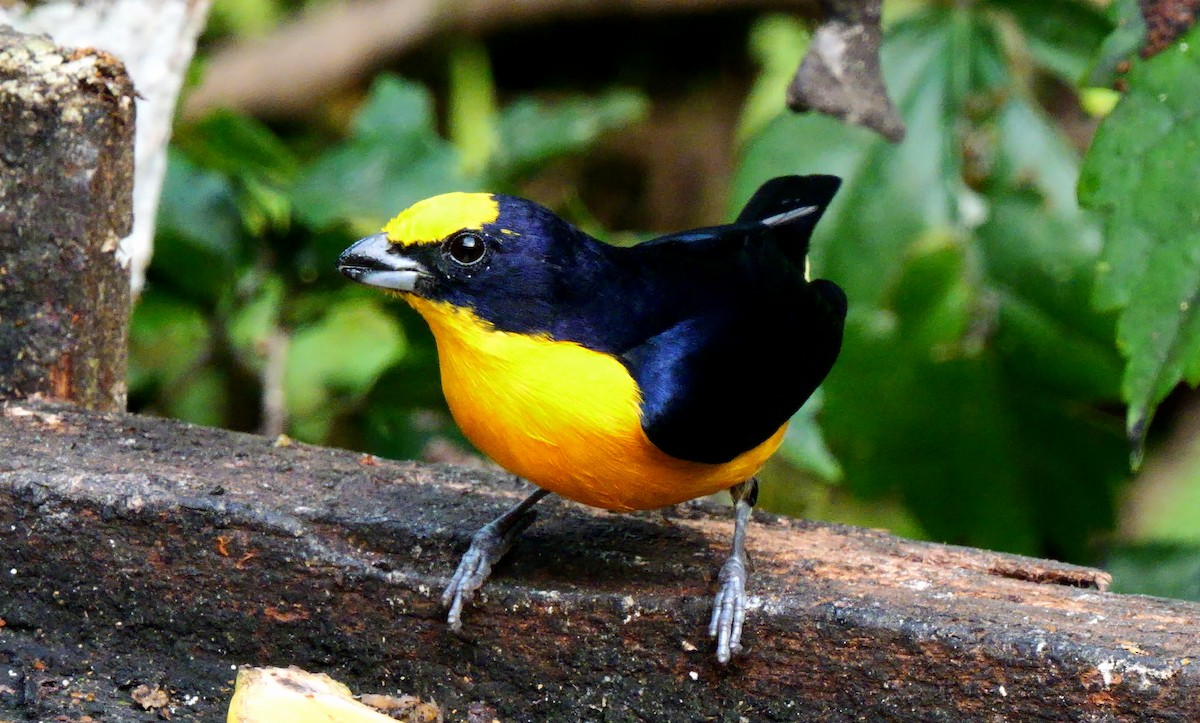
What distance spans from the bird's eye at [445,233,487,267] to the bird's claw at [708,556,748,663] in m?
0.76

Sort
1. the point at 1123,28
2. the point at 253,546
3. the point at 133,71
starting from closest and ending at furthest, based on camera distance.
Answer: the point at 253,546, the point at 1123,28, the point at 133,71

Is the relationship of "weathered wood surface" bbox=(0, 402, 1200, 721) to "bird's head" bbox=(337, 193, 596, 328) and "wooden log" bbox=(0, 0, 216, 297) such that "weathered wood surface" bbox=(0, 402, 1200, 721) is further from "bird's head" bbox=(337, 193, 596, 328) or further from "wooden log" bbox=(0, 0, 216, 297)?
"wooden log" bbox=(0, 0, 216, 297)

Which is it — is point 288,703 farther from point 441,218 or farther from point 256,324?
point 256,324

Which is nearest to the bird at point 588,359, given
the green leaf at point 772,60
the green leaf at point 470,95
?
the green leaf at point 772,60

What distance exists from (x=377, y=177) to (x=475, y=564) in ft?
7.49

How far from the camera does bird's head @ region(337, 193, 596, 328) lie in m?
2.47

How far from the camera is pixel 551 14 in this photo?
8.22 meters

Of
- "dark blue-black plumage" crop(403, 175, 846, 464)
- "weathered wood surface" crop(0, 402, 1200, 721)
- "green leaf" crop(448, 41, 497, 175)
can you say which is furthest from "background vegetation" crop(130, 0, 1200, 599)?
"green leaf" crop(448, 41, 497, 175)

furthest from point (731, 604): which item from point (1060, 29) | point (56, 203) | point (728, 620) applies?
point (1060, 29)

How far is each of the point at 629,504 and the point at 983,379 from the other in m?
2.03

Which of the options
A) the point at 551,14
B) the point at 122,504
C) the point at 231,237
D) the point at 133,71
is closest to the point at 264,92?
the point at 551,14

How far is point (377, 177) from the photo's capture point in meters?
4.45

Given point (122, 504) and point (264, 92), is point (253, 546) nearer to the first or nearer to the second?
point (122, 504)

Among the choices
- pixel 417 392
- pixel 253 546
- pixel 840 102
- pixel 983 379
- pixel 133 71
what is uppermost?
pixel 133 71
